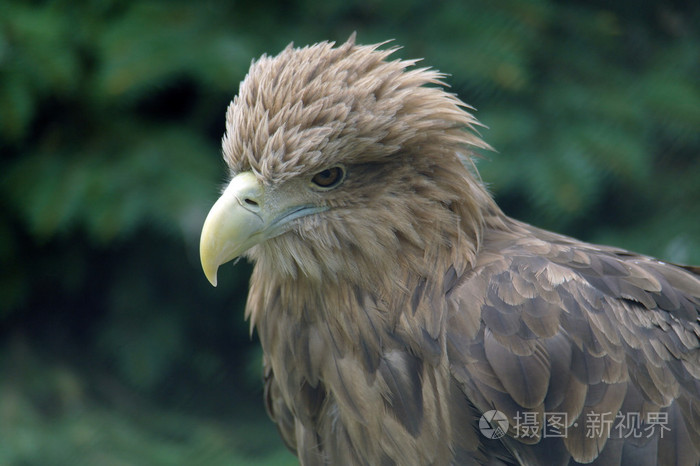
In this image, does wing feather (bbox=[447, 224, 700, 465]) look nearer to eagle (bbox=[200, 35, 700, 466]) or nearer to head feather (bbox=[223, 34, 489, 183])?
eagle (bbox=[200, 35, 700, 466])

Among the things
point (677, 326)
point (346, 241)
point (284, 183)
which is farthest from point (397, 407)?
point (677, 326)

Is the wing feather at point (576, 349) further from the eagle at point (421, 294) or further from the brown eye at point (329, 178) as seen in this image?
the brown eye at point (329, 178)

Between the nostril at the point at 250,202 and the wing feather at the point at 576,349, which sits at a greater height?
the nostril at the point at 250,202

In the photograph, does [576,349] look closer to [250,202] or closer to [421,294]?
[421,294]

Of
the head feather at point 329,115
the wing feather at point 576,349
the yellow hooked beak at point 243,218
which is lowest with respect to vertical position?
the wing feather at point 576,349

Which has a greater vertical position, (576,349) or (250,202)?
(250,202)

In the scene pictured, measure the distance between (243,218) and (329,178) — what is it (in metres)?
0.29

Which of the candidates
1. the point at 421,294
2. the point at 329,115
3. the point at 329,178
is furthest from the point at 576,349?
the point at 329,115

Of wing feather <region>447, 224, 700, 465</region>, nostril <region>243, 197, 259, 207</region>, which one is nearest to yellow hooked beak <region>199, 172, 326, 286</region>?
nostril <region>243, 197, 259, 207</region>

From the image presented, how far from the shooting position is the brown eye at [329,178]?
2.29 meters

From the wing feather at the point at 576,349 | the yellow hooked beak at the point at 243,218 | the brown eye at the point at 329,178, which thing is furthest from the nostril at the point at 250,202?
the wing feather at the point at 576,349

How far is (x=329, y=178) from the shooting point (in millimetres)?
2299

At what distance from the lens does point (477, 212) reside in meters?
2.43

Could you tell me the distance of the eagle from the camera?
7.38 ft
